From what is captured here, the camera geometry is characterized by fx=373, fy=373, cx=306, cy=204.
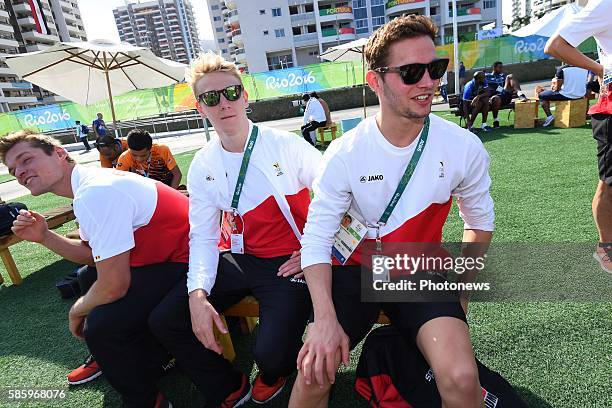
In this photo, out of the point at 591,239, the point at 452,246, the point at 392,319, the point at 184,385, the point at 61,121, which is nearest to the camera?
the point at 392,319

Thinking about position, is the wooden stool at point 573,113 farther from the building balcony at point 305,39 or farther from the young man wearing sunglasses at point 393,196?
the building balcony at point 305,39

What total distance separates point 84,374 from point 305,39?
57203mm

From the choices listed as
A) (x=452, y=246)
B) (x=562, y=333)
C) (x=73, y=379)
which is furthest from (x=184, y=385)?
(x=452, y=246)

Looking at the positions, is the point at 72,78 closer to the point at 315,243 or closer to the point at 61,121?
the point at 315,243

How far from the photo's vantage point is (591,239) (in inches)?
126

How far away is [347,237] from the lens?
1.86 meters

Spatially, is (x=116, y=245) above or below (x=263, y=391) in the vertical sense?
above

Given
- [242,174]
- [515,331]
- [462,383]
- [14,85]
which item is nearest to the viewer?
[462,383]

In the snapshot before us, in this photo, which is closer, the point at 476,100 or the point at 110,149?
the point at 110,149

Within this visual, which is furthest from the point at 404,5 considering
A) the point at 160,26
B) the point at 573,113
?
the point at 160,26

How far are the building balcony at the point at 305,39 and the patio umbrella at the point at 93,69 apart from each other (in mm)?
50314

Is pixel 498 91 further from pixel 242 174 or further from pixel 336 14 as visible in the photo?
pixel 336 14

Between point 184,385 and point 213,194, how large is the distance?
1.26m

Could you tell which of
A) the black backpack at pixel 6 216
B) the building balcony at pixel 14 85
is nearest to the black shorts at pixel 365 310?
the black backpack at pixel 6 216
